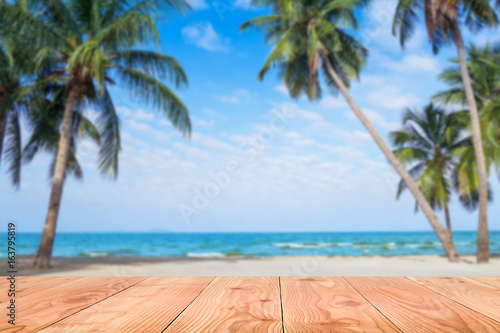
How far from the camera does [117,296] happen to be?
3.36 feet

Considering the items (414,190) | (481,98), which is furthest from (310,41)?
(481,98)

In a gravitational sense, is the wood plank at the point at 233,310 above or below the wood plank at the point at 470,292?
below

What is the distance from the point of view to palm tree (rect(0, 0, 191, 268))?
8.20 metres

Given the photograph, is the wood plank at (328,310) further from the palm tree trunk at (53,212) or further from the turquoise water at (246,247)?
the turquoise water at (246,247)

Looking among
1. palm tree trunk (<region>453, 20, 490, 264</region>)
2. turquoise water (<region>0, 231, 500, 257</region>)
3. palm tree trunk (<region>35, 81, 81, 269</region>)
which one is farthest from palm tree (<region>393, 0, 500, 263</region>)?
turquoise water (<region>0, 231, 500, 257</region>)

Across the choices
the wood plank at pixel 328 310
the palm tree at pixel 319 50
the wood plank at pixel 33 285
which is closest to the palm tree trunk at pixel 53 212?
the palm tree at pixel 319 50

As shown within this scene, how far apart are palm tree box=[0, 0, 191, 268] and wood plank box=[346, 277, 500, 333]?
796 centimetres

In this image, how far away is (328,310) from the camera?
0.87 metres

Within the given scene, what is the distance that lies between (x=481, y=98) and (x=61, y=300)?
15469 millimetres

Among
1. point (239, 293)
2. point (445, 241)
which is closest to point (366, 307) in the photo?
point (239, 293)

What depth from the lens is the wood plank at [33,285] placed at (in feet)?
3.39

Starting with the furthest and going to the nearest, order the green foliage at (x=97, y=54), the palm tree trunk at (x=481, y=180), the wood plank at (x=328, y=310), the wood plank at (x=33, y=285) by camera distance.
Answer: the palm tree trunk at (x=481, y=180) → the green foliage at (x=97, y=54) → the wood plank at (x=33, y=285) → the wood plank at (x=328, y=310)

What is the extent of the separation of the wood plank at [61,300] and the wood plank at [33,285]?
0.03 m

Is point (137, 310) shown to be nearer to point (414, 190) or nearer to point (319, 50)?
point (414, 190)
